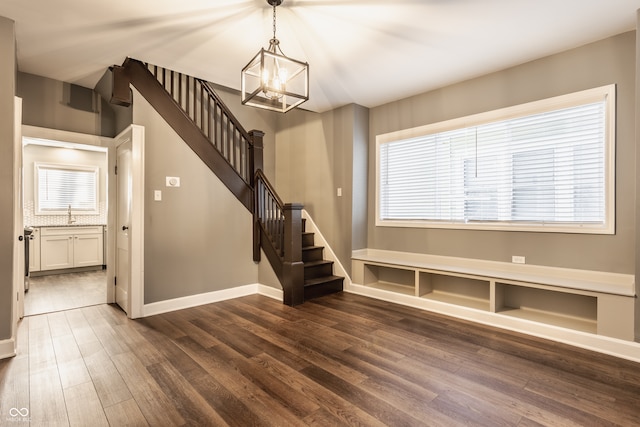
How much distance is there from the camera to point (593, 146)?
3.00 m

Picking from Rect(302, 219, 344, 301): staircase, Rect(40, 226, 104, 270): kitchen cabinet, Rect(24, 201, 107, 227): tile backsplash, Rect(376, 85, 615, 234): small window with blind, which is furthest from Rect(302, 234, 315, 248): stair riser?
Rect(24, 201, 107, 227): tile backsplash

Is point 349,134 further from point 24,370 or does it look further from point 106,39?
point 24,370

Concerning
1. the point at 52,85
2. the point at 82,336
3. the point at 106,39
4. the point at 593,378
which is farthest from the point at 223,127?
the point at 593,378

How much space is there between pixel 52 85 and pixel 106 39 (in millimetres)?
1445

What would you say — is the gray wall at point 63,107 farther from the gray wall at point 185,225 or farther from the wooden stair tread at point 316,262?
the wooden stair tread at point 316,262

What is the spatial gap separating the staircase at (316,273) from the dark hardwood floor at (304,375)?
90 cm

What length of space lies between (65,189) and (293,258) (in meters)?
5.41

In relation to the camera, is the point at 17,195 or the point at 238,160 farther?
the point at 238,160

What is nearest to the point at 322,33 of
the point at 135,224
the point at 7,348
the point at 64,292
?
the point at 135,224

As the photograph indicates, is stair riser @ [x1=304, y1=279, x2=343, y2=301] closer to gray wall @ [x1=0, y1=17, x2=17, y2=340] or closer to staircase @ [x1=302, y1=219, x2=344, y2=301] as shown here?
staircase @ [x1=302, y1=219, x2=344, y2=301]

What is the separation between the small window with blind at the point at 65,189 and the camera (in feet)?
20.5

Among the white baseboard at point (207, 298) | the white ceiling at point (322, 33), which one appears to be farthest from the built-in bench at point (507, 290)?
the white ceiling at point (322, 33)

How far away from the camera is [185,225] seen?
12.8ft

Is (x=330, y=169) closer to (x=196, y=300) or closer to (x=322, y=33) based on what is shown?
(x=322, y=33)
